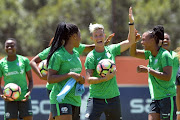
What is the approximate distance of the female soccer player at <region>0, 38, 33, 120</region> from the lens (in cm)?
745

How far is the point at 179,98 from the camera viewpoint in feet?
25.0

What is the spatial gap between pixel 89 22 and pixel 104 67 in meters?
6.73

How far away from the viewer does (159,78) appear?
5.92 metres

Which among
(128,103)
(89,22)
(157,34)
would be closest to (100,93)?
(157,34)

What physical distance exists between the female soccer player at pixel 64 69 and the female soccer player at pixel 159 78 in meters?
1.13

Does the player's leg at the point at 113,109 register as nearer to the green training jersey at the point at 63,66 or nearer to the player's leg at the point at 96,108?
the player's leg at the point at 96,108

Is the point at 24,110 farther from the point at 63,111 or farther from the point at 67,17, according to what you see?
the point at 67,17

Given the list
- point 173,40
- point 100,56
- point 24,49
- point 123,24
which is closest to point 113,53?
point 100,56

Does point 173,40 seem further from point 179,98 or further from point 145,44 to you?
point 145,44

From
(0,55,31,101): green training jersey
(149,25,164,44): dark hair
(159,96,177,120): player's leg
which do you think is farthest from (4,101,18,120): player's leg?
(149,25,164,44): dark hair

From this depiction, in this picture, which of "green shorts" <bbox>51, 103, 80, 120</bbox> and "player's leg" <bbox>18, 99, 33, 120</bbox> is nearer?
"green shorts" <bbox>51, 103, 80, 120</bbox>

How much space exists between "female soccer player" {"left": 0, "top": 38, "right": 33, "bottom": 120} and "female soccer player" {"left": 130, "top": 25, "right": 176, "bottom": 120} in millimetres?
2541

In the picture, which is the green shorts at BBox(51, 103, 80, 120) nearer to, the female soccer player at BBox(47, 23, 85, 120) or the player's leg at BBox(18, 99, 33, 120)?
the female soccer player at BBox(47, 23, 85, 120)

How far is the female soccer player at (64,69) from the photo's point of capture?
5.25 meters
